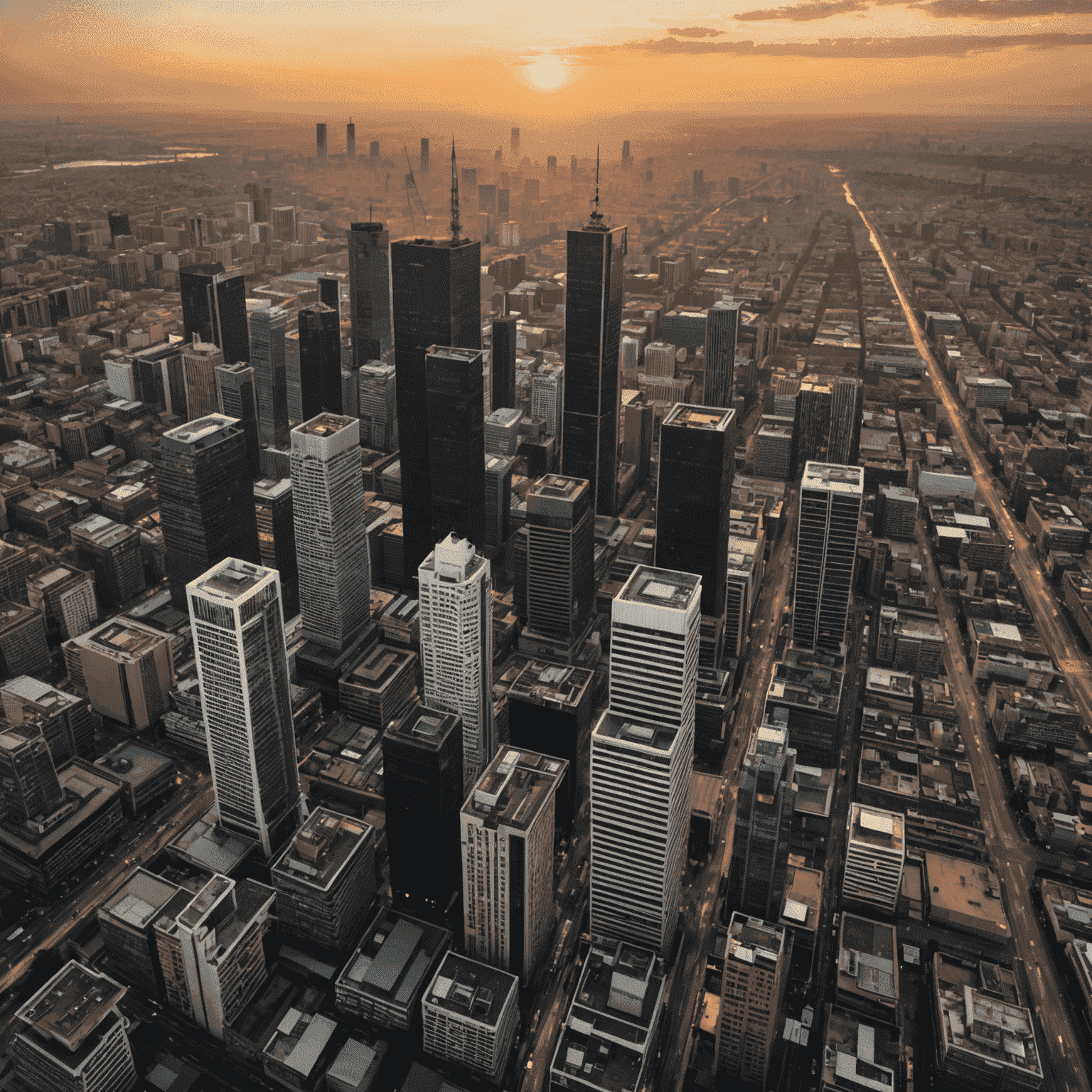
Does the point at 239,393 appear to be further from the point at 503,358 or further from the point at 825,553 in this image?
the point at 825,553

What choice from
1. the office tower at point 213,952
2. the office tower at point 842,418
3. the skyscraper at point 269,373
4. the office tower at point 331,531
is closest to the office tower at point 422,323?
the office tower at point 331,531

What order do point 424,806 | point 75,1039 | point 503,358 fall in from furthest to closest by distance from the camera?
point 503,358
point 424,806
point 75,1039

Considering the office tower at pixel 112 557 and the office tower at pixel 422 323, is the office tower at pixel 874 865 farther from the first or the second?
the office tower at pixel 112 557

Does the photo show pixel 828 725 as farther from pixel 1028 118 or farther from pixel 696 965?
pixel 1028 118

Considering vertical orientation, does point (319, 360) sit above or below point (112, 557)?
above

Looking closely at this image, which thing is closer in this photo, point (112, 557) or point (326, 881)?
point (326, 881)

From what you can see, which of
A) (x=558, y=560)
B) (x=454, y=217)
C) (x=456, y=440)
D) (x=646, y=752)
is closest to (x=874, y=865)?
(x=646, y=752)

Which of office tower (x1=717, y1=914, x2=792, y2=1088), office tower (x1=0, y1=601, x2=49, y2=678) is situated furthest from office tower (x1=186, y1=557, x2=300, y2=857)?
office tower (x1=717, y1=914, x2=792, y2=1088)
